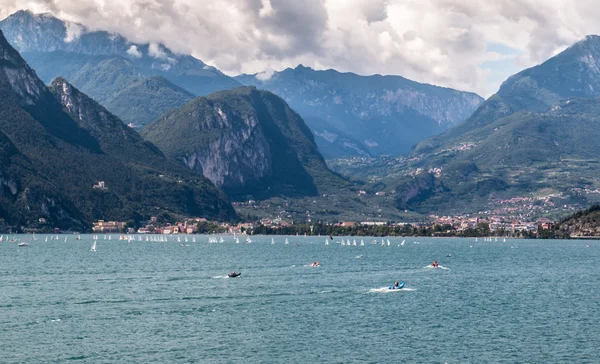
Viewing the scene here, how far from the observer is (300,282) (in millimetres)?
153000

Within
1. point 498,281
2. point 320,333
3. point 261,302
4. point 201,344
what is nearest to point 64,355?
point 201,344

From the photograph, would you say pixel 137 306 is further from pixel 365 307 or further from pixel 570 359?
pixel 570 359

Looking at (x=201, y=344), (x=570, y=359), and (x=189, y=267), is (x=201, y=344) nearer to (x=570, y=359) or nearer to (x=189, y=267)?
(x=570, y=359)

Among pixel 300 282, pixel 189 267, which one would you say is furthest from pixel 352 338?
pixel 189 267

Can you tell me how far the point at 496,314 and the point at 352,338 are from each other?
27.9 metres

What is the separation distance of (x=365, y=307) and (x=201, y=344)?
113 ft

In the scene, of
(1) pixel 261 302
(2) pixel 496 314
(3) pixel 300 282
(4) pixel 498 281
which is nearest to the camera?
(2) pixel 496 314

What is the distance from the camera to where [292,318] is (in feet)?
360

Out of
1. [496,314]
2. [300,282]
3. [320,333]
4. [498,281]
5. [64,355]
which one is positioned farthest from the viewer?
[498,281]

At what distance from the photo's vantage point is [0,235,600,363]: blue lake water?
88125 mm

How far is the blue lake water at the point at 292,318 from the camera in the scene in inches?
3469

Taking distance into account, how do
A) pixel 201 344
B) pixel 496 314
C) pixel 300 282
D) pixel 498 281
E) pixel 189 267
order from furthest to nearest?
pixel 189 267
pixel 498 281
pixel 300 282
pixel 496 314
pixel 201 344

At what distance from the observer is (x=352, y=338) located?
9631 centimetres

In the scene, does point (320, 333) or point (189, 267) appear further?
point (189, 267)
